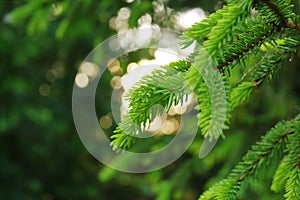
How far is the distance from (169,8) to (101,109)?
4351 mm

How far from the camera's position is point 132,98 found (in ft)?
2.77

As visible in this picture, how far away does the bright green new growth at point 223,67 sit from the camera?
784 millimetres

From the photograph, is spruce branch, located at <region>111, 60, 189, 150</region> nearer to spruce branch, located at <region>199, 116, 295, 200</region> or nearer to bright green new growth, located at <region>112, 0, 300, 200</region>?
bright green new growth, located at <region>112, 0, 300, 200</region>

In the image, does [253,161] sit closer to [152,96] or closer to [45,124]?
[152,96]

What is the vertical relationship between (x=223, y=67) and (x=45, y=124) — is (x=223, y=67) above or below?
below

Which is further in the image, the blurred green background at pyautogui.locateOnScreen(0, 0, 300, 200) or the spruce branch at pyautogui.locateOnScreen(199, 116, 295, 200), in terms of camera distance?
the blurred green background at pyautogui.locateOnScreen(0, 0, 300, 200)

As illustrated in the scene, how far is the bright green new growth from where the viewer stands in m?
0.78

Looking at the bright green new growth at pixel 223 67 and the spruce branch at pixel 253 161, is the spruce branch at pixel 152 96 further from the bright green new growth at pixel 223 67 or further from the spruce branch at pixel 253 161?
the spruce branch at pixel 253 161

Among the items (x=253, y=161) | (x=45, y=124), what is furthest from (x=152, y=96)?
(x=45, y=124)

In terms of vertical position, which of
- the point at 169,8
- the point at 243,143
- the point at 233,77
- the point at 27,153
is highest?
the point at 27,153

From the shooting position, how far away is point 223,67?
86 cm

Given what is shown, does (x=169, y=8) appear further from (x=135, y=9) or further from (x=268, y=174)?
(x=268, y=174)

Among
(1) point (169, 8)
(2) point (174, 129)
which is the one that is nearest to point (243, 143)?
(1) point (169, 8)

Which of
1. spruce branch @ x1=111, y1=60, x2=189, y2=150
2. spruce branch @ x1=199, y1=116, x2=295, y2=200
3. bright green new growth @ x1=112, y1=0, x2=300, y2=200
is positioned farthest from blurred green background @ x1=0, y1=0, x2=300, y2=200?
spruce branch @ x1=111, y1=60, x2=189, y2=150
